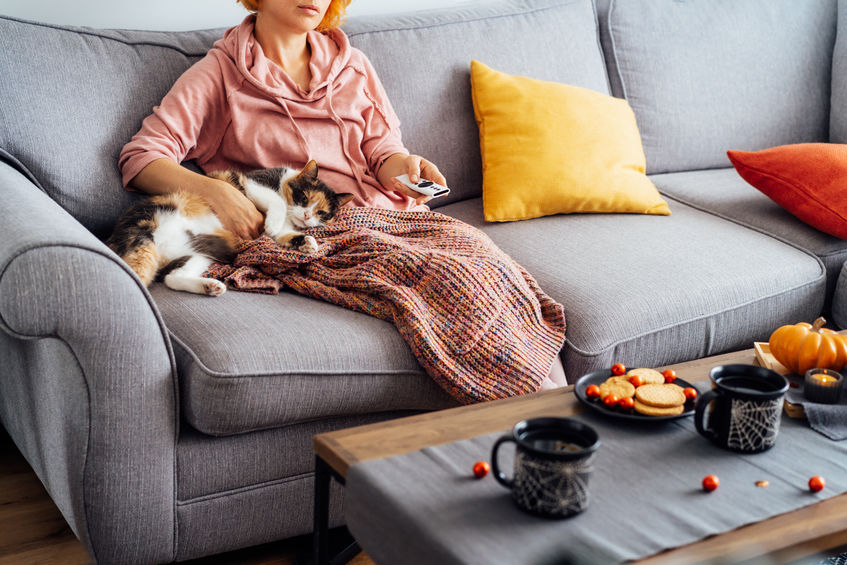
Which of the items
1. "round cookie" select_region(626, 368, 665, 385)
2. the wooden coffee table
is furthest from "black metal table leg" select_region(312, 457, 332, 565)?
"round cookie" select_region(626, 368, 665, 385)

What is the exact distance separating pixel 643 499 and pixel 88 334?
0.82 metres

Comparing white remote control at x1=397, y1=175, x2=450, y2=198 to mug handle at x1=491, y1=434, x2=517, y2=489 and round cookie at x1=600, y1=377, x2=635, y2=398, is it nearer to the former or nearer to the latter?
round cookie at x1=600, y1=377, x2=635, y2=398

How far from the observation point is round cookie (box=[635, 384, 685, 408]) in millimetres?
1122

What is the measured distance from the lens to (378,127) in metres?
2.07

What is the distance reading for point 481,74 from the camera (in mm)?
2252

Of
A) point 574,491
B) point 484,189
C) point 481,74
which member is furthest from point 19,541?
point 481,74

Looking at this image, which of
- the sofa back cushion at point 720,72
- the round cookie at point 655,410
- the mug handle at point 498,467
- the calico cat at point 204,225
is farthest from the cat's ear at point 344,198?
the sofa back cushion at point 720,72

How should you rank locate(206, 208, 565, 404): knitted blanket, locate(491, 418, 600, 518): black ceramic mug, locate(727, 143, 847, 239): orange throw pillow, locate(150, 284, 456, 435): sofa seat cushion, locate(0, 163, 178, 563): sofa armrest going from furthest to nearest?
locate(727, 143, 847, 239): orange throw pillow
locate(206, 208, 565, 404): knitted blanket
locate(150, 284, 456, 435): sofa seat cushion
locate(0, 163, 178, 563): sofa armrest
locate(491, 418, 600, 518): black ceramic mug

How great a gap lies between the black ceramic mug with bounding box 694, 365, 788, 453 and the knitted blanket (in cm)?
48

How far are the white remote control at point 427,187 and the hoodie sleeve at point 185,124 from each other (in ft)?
1.42

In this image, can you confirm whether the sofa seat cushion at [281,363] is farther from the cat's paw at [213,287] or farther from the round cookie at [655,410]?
the round cookie at [655,410]

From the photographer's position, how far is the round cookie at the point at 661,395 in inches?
44.2

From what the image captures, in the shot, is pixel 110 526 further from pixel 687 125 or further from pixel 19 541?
pixel 687 125

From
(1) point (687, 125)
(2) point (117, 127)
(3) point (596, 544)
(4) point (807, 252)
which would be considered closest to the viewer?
(3) point (596, 544)
